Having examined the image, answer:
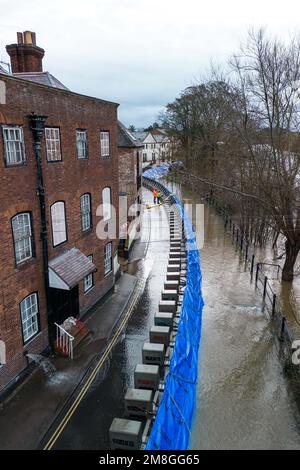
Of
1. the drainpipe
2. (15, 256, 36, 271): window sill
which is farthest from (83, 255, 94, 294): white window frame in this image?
(15, 256, 36, 271): window sill

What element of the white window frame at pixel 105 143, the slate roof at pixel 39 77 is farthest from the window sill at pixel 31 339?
the slate roof at pixel 39 77

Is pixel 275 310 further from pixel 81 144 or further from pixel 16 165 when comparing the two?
pixel 16 165

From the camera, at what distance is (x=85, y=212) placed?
50.1ft

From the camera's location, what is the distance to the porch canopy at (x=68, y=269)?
1230cm

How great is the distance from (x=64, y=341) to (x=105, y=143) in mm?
9060

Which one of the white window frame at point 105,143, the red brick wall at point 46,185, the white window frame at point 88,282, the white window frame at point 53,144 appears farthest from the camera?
the white window frame at point 105,143

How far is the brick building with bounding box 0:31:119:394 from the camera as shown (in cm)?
1028

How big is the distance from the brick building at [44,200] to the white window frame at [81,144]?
0.13 ft

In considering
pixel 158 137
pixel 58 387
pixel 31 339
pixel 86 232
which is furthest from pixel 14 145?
pixel 158 137

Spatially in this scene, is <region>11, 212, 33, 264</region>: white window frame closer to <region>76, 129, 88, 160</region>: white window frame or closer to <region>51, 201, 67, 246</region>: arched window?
<region>51, 201, 67, 246</region>: arched window

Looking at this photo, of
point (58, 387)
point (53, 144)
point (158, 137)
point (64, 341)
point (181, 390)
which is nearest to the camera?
point (181, 390)

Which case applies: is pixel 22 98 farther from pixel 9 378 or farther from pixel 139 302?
pixel 139 302

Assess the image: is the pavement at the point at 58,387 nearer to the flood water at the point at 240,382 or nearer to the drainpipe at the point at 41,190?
the drainpipe at the point at 41,190
